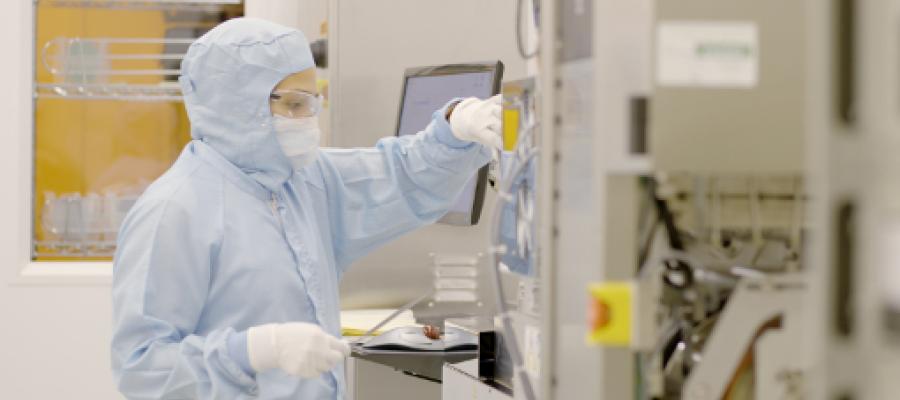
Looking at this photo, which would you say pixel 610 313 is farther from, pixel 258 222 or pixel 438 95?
pixel 438 95

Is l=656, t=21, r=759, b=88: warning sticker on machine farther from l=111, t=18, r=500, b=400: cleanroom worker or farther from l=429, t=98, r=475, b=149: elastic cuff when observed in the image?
l=429, t=98, r=475, b=149: elastic cuff

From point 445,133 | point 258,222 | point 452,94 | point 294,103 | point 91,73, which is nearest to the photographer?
point 258,222

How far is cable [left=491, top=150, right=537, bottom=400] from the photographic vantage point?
174cm

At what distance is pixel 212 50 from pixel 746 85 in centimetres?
141

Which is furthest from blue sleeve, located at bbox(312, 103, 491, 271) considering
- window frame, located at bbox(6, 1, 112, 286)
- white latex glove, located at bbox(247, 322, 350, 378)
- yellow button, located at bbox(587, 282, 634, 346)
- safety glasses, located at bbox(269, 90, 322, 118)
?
window frame, located at bbox(6, 1, 112, 286)

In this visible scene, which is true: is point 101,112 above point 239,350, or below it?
above

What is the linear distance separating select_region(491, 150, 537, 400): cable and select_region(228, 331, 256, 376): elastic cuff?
1.82 ft

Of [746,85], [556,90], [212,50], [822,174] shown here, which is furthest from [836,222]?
[212,50]

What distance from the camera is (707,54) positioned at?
136cm

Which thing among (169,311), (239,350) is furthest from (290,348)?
(169,311)

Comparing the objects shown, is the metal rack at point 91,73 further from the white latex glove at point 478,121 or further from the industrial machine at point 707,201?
the industrial machine at point 707,201

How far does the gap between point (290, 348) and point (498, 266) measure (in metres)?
0.55

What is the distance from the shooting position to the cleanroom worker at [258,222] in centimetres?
218

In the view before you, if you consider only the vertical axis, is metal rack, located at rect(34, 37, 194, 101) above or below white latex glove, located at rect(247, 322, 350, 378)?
above
